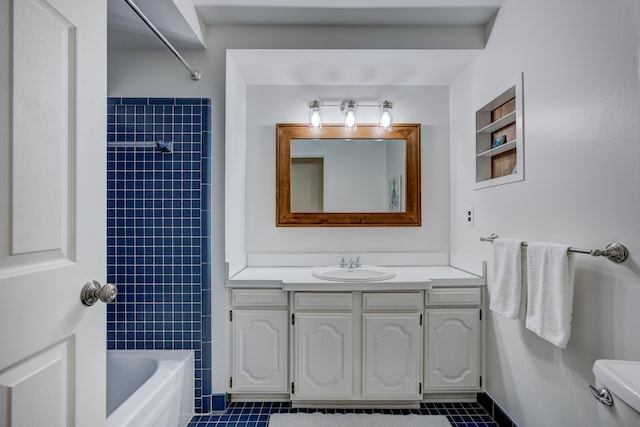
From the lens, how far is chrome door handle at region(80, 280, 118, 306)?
870 millimetres

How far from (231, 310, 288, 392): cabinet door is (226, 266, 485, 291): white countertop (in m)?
0.17

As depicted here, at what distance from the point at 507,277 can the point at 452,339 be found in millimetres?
622

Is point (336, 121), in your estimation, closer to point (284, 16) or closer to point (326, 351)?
point (284, 16)

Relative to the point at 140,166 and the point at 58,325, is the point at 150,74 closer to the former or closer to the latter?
the point at 140,166

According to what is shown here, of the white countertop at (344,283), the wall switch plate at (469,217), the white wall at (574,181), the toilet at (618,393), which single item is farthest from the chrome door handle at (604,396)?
the wall switch plate at (469,217)

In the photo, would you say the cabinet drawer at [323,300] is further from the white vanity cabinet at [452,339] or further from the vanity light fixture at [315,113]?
the vanity light fixture at [315,113]

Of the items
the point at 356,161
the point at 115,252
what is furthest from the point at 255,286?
the point at 356,161

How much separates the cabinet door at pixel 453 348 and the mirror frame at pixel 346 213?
2.36 ft

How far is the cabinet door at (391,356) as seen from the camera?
198 cm

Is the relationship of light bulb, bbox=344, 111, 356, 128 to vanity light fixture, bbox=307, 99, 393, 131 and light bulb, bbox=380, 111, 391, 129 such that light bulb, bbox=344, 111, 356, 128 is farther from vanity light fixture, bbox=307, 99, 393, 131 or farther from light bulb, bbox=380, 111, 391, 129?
light bulb, bbox=380, 111, 391, 129

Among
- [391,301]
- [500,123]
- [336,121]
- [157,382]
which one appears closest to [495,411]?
[391,301]

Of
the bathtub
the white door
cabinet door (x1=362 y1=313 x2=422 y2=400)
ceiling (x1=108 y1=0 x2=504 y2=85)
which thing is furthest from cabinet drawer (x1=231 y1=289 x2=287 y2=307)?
ceiling (x1=108 y1=0 x2=504 y2=85)

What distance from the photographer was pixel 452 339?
2033 millimetres

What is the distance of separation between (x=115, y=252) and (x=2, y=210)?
1421 mm
